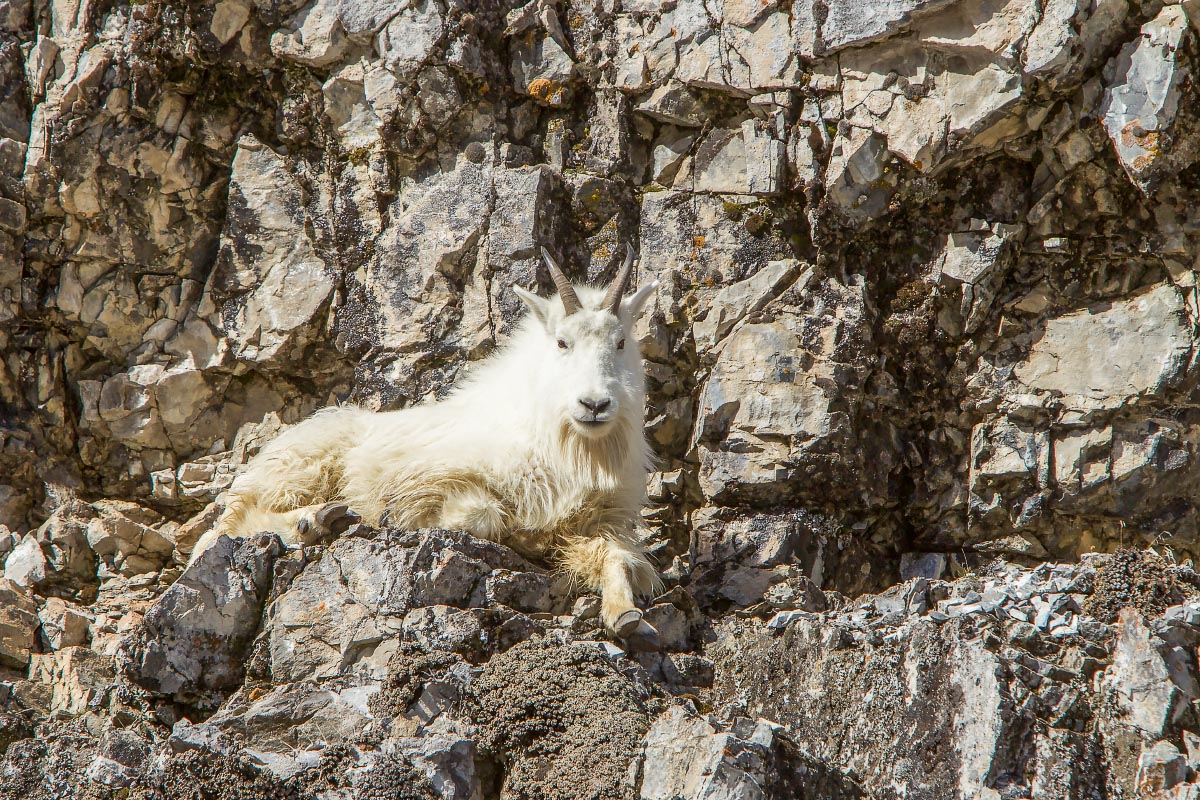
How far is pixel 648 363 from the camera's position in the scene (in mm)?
7848

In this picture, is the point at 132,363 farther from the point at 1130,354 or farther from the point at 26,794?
the point at 1130,354

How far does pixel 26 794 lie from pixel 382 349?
13.6 feet

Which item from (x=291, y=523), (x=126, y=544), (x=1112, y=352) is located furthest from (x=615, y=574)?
(x=126, y=544)

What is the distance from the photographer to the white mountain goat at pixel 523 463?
6320 mm

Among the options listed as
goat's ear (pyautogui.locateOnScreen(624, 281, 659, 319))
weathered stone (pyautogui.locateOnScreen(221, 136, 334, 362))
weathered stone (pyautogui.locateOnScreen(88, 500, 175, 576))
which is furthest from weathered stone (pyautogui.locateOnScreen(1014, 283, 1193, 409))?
weathered stone (pyautogui.locateOnScreen(88, 500, 175, 576))

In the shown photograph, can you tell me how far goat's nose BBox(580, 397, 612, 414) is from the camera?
6254 millimetres

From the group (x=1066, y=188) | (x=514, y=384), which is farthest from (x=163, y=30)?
(x=1066, y=188)

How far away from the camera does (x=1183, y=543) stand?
6609 millimetres

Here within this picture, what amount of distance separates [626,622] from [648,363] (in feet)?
8.85

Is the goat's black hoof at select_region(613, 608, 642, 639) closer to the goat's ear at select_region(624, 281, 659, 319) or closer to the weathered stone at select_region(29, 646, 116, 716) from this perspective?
the goat's ear at select_region(624, 281, 659, 319)

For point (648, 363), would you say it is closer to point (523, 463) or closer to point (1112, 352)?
point (523, 463)

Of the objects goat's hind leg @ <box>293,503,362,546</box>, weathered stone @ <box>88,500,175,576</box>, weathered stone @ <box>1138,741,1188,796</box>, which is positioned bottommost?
weathered stone @ <box>1138,741,1188,796</box>

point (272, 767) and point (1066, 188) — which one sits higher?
point (1066, 188)

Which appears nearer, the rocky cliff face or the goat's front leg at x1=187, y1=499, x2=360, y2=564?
the rocky cliff face
